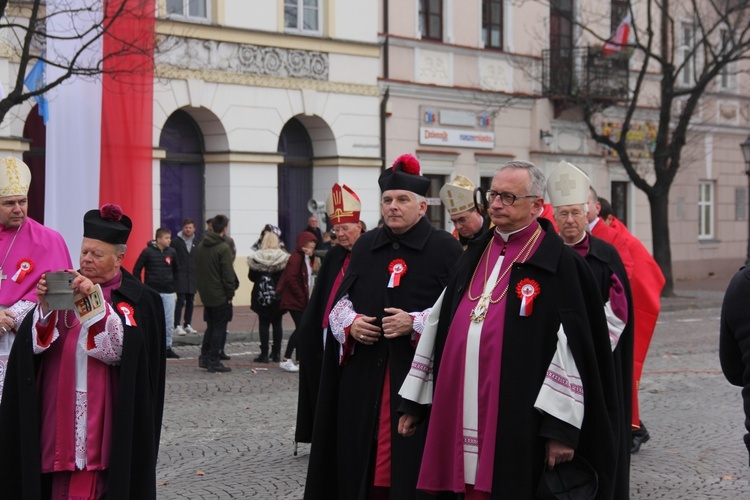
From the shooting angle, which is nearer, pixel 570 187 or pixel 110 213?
pixel 110 213

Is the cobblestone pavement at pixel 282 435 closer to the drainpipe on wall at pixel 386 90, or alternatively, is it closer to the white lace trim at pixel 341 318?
the white lace trim at pixel 341 318

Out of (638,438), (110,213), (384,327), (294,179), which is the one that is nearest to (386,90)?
(294,179)

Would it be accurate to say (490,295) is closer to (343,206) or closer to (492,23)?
(343,206)

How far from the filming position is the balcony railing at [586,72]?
1115 inches

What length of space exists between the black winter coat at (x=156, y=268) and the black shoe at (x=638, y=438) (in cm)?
755

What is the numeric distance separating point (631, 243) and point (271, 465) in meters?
3.20

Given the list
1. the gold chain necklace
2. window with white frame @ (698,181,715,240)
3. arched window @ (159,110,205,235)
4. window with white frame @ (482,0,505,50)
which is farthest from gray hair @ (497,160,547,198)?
window with white frame @ (698,181,715,240)

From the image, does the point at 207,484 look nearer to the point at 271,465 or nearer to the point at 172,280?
the point at 271,465

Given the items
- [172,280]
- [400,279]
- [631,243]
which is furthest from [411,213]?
[172,280]

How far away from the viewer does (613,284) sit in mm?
7598

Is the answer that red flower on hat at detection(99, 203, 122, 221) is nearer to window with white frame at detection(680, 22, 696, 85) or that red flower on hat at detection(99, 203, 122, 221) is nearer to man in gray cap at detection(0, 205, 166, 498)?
man in gray cap at detection(0, 205, 166, 498)

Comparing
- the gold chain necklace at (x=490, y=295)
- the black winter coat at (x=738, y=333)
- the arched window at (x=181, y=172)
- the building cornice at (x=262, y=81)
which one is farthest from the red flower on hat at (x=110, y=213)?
the arched window at (x=181, y=172)

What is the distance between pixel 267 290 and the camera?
566 inches

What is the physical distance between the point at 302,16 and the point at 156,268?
1040 centimetres
